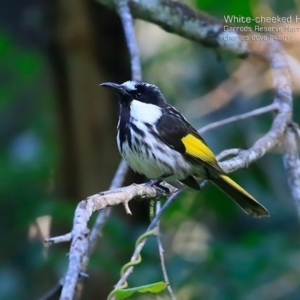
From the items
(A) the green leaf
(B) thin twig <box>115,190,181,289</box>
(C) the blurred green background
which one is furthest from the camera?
(C) the blurred green background

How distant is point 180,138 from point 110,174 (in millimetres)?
1673

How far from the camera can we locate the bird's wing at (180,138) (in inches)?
135

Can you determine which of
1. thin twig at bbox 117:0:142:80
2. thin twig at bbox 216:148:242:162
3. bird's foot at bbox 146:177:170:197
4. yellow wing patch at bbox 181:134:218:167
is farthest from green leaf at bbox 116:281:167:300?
thin twig at bbox 117:0:142:80

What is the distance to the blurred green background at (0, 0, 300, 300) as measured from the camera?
14.1ft

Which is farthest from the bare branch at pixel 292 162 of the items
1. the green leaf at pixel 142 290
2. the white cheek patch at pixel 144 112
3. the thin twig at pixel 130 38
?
the green leaf at pixel 142 290

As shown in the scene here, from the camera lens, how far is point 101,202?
2072 mm

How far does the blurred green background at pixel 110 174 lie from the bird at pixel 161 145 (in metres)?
0.63

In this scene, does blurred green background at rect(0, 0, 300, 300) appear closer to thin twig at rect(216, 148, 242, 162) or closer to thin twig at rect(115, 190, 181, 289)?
thin twig at rect(216, 148, 242, 162)

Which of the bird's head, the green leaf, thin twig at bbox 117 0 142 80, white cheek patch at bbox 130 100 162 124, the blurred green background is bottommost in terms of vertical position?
the blurred green background

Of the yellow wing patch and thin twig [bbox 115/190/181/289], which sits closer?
thin twig [bbox 115/190/181/289]

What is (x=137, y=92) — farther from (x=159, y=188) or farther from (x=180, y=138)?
(x=159, y=188)

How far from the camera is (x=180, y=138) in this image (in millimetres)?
3510

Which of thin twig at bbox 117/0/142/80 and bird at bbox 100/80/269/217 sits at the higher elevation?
thin twig at bbox 117/0/142/80

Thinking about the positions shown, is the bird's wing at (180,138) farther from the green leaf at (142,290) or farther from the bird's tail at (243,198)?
the green leaf at (142,290)
